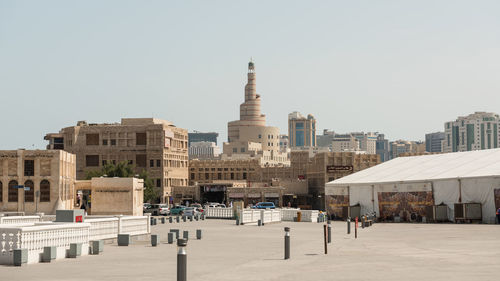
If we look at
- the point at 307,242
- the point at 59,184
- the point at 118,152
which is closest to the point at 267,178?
the point at 118,152

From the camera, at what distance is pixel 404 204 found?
68.4 metres

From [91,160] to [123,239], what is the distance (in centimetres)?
11255

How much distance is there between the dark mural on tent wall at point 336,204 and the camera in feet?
247

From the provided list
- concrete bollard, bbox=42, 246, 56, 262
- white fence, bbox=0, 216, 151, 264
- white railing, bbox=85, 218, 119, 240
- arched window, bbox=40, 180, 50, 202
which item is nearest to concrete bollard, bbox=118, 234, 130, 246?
white railing, bbox=85, 218, 119, 240

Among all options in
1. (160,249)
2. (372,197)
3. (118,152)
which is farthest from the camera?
(118,152)

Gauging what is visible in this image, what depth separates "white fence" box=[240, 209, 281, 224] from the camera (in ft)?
212

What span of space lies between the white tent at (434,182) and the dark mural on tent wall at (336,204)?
34 centimetres

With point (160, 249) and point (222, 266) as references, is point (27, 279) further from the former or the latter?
point (160, 249)

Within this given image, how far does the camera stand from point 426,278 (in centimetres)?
2072

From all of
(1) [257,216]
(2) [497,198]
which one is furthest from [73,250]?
(2) [497,198]

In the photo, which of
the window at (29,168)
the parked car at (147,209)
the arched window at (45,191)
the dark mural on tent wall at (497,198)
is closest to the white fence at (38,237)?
the dark mural on tent wall at (497,198)

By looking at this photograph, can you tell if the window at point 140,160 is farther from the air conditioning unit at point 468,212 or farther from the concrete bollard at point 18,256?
the concrete bollard at point 18,256

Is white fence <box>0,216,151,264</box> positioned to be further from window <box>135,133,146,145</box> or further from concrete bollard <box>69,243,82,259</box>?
window <box>135,133,146,145</box>

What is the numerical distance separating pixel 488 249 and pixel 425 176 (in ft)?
122
